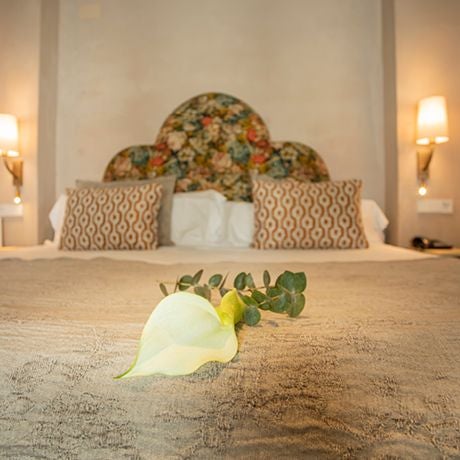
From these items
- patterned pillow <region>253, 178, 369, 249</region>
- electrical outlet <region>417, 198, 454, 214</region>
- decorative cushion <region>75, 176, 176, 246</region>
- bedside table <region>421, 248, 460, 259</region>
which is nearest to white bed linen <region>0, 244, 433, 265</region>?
patterned pillow <region>253, 178, 369, 249</region>

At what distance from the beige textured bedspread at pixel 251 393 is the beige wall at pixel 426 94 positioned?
1950 millimetres

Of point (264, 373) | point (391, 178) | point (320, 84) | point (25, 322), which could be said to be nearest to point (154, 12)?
point (320, 84)

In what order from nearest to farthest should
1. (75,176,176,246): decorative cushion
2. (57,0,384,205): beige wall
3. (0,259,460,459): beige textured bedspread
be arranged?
(0,259,460,459): beige textured bedspread < (75,176,176,246): decorative cushion < (57,0,384,205): beige wall

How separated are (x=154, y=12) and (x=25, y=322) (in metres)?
2.69

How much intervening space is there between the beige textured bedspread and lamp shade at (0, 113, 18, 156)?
2.09 meters

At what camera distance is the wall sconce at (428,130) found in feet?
6.84

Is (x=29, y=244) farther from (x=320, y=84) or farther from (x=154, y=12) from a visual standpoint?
(x=320, y=84)

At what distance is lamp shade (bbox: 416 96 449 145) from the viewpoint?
6.83 feet

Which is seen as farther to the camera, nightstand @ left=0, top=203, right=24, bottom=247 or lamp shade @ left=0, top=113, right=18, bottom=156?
nightstand @ left=0, top=203, right=24, bottom=247

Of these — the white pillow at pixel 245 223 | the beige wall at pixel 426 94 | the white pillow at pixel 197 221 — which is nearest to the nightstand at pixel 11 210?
the white pillow at pixel 197 221

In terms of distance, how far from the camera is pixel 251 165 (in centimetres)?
236

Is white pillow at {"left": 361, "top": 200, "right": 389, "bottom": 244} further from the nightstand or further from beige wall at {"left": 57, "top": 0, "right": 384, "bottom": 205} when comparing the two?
the nightstand

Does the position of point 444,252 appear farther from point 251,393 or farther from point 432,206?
point 251,393

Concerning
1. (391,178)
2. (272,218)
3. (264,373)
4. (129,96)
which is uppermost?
(129,96)
